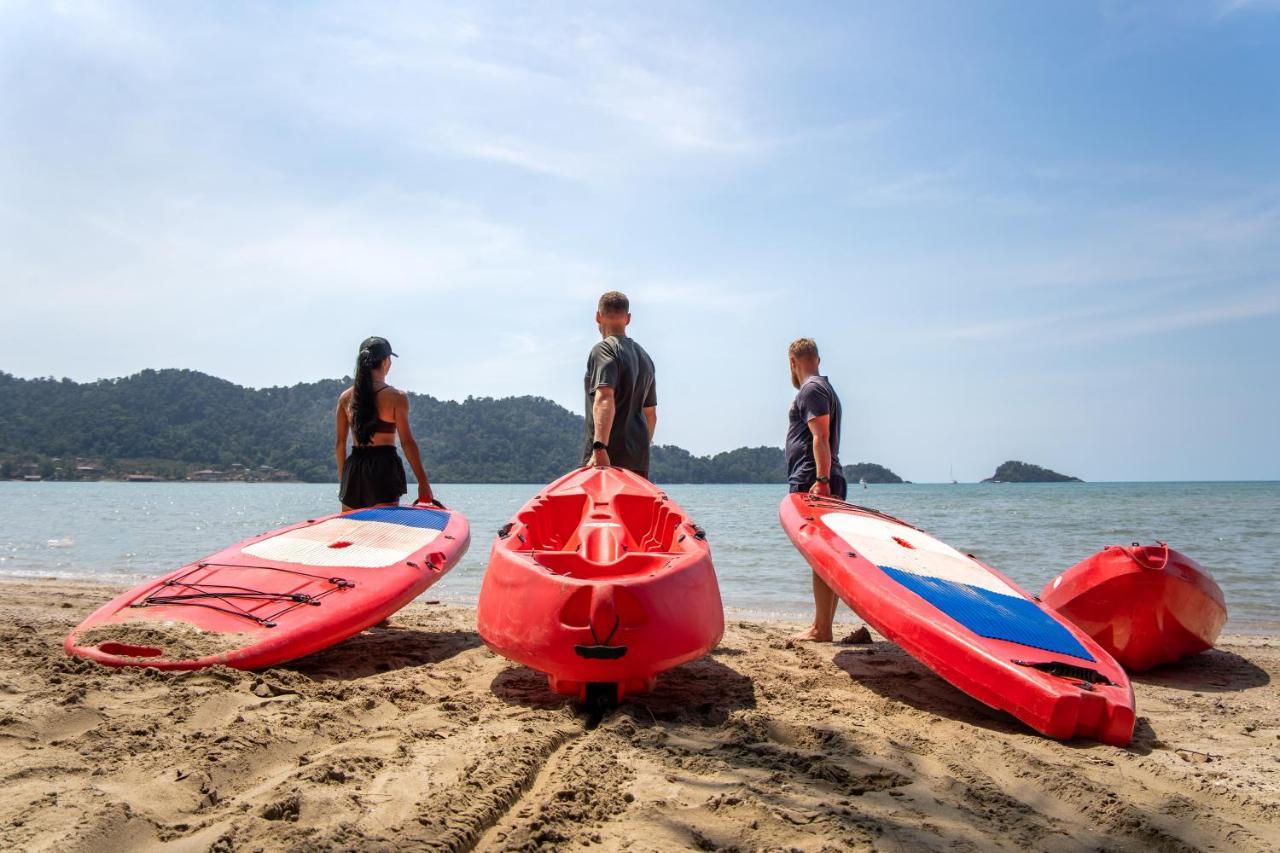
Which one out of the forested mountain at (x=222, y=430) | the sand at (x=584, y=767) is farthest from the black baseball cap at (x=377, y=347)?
the forested mountain at (x=222, y=430)

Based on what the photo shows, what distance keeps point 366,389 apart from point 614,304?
1652 mm

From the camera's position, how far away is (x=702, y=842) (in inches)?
78.8

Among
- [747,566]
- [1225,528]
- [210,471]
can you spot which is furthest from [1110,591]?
[210,471]

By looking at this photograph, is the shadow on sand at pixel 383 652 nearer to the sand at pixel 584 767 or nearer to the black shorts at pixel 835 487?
the sand at pixel 584 767

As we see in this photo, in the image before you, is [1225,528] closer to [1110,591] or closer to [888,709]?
[1110,591]

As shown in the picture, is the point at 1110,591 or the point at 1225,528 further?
the point at 1225,528

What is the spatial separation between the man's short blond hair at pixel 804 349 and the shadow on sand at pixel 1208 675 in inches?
104

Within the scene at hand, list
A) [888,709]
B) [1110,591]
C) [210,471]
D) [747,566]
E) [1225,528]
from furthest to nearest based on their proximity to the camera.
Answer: [210,471] < [1225,528] < [747,566] < [1110,591] < [888,709]

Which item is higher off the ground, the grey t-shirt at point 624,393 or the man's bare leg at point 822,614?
the grey t-shirt at point 624,393

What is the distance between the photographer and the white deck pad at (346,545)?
460 centimetres

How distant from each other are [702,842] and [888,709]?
184 centimetres

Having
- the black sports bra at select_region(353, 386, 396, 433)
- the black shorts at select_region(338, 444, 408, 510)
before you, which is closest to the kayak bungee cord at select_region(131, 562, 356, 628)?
the black shorts at select_region(338, 444, 408, 510)

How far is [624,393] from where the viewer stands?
484cm

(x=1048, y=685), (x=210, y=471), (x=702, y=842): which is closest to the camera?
(x=702, y=842)
